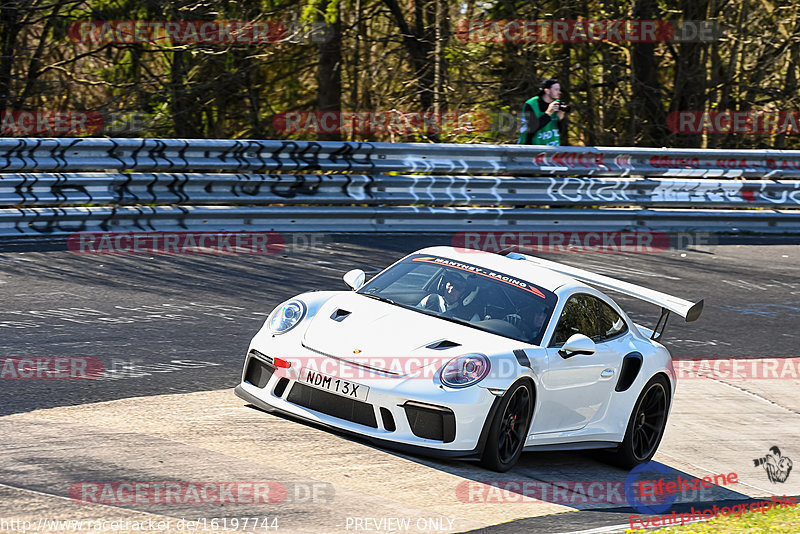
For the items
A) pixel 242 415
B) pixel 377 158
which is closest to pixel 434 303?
pixel 242 415

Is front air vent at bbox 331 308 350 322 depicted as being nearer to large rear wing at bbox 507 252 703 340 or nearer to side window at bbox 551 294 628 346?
side window at bbox 551 294 628 346

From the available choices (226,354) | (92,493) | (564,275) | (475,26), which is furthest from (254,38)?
(92,493)

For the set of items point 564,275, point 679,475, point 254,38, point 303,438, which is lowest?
point 679,475

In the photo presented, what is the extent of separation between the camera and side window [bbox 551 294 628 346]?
22.7 ft

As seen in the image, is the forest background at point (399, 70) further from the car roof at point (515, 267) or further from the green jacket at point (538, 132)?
the car roof at point (515, 267)

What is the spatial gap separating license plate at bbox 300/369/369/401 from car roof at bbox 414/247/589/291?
1.56 m

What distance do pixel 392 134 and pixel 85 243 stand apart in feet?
24.8

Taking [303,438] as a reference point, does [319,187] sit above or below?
above

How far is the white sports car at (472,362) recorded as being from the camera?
241 inches

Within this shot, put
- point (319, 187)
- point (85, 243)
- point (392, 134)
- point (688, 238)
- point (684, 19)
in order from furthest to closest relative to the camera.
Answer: point (684, 19) → point (392, 134) → point (688, 238) → point (319, 187) → point (85, 243)

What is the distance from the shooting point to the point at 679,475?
23.8 feet

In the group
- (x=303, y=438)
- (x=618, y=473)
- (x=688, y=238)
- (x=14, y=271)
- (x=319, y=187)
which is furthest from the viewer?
(x=688, y=238)

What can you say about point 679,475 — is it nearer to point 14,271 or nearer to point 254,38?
point 14,271

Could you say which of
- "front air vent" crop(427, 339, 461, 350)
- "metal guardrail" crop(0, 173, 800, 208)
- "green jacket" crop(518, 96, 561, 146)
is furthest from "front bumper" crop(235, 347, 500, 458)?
"green jacket" crop(518, 96, 561, 146)
